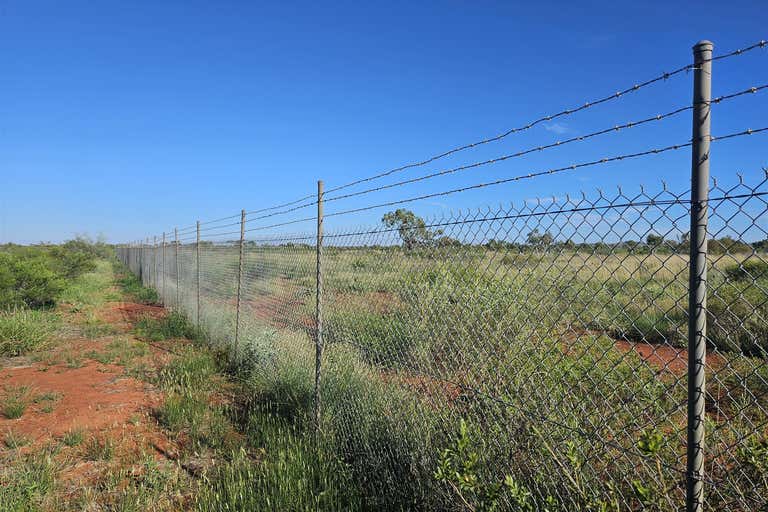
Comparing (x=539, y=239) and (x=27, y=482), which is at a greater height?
(x=539, y=239)

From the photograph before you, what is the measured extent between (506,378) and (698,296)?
158cm

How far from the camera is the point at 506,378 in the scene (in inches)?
114

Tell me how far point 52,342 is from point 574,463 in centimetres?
1061

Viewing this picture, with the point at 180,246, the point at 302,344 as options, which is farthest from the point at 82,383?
the point at 180,246

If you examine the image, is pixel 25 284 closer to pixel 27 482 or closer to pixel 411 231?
pixel 27 482

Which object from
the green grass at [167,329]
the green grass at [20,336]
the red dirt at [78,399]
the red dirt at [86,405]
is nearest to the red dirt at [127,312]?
the green grass at [167,329]

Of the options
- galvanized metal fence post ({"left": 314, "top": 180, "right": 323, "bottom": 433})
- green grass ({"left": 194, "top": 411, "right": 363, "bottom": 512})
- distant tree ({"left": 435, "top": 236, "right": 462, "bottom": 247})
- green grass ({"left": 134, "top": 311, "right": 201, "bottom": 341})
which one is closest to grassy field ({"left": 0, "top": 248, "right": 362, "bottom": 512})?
green grass ({"left": 194, "top": 411, "right": 363, "bottom": 512})

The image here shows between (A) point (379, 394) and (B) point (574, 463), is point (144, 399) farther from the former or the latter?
(B) point (574, 463)

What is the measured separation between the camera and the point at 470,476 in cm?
219

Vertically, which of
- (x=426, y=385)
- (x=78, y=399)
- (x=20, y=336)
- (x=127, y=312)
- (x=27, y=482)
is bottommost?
(x=78, y=399)

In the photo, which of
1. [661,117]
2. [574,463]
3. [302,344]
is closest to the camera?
[661,117]

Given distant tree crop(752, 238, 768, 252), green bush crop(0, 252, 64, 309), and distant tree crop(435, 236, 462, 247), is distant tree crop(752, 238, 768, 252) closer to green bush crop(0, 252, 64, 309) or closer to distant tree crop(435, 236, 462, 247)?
distant tree crop(435, 236, 462, 247)

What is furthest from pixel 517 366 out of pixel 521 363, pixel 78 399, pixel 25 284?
pixel 25 284

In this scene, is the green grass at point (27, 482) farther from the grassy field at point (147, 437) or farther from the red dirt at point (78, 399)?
the red dirt at point (78, 399)
